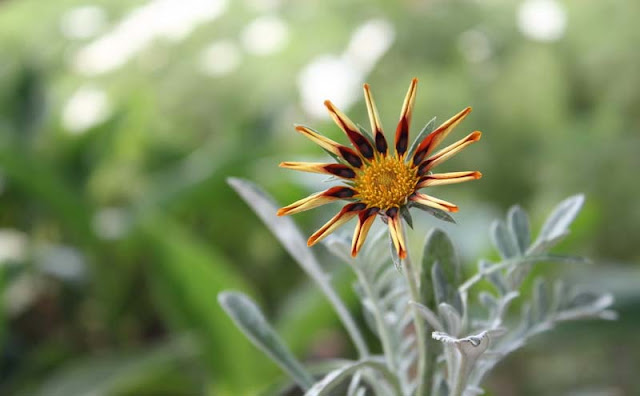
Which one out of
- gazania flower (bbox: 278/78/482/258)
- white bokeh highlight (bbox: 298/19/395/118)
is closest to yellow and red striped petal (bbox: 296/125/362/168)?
gazania flower (bbox: 278/78/482/258)

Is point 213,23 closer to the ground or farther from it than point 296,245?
farther from it

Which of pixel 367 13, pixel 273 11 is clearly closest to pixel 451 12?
pixel 367 13

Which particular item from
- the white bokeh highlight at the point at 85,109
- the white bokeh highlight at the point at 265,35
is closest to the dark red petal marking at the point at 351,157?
the white bokeh highlight at the point at 85,109

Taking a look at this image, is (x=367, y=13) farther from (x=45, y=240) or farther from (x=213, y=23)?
(x=45, y=240)

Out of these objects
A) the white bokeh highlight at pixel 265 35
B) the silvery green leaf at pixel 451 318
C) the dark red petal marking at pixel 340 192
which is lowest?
the silvery green leaf at pixel 451 318

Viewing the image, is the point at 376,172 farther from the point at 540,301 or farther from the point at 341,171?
the point at 540,301

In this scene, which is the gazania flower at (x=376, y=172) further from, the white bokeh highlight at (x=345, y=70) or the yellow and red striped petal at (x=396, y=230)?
the white bokeh highlight at (x=345, y=70)
